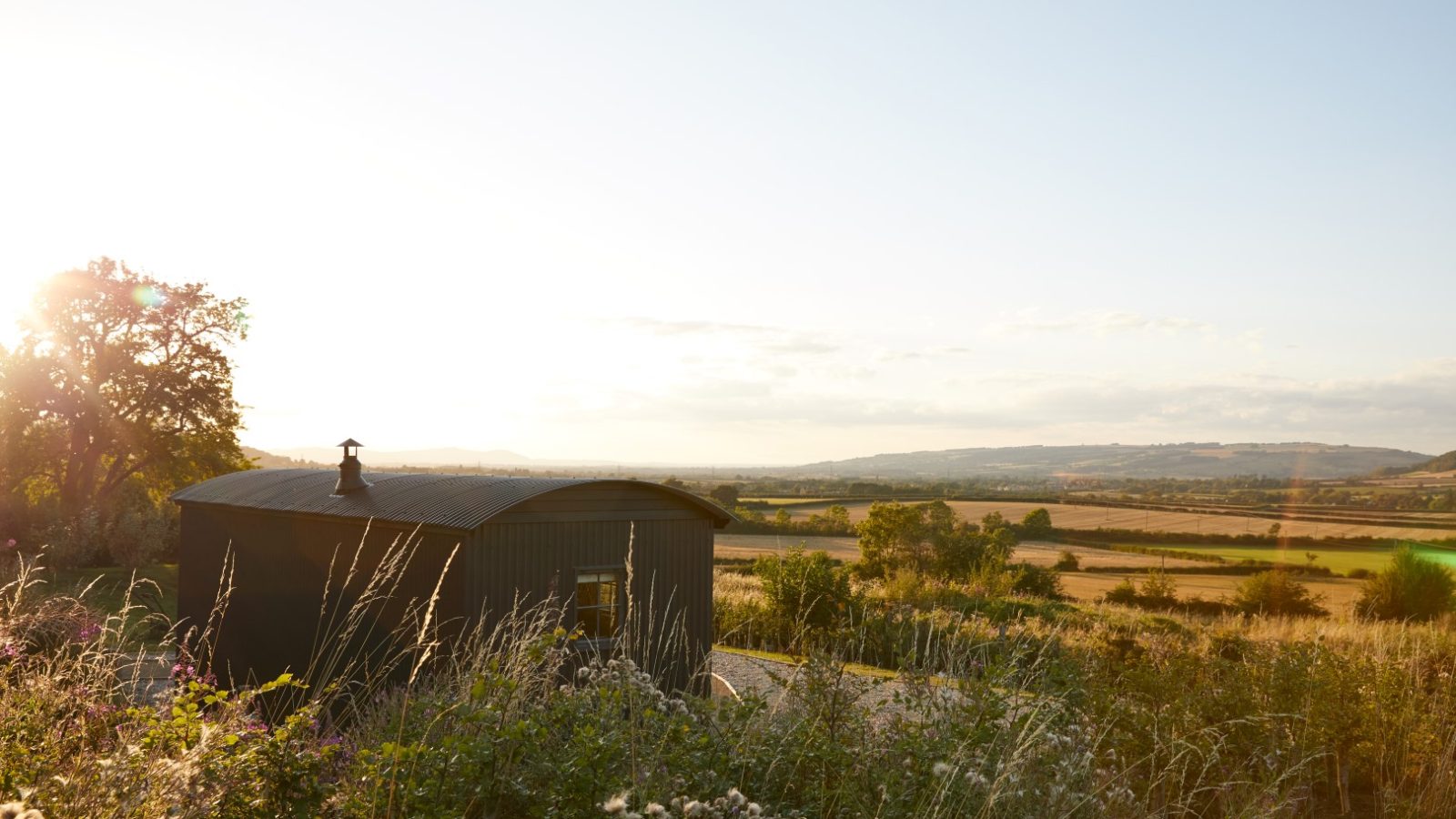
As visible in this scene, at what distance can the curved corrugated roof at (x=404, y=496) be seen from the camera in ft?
32.2

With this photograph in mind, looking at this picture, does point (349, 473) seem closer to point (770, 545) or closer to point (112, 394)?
point (112, 394)

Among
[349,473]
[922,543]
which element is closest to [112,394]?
[349,473]

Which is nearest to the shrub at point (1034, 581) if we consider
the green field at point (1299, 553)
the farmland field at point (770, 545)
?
the farmland field at point (770, 545)

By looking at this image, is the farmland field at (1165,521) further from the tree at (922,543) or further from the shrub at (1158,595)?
the shrub at (1158,595)

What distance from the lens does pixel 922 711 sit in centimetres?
431

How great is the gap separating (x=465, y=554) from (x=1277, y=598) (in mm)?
16659

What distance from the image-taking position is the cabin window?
10453 mm

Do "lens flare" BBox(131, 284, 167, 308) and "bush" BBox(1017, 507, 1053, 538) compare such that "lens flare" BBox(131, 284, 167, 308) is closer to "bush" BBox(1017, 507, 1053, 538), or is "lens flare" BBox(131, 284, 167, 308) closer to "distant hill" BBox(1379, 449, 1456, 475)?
"bush" BBox(1017, 507, 1053, 538)

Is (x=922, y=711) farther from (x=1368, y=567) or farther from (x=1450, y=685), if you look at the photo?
(x=1368, y=567)

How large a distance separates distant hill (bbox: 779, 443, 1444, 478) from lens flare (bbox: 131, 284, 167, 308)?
76799mm

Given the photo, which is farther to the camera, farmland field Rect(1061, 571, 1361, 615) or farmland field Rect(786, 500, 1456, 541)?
farmland field Rect(786, 500, 1456, 541)

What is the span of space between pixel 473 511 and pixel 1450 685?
8113 millimetres

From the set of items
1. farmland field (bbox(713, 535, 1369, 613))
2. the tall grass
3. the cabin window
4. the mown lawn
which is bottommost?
farmland field (bbox(713, 535, 1369, 613))

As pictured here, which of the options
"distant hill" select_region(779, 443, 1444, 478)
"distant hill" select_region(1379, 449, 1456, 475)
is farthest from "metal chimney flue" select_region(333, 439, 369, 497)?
"distant hill" select_region(779, 443, 1444, 478)
